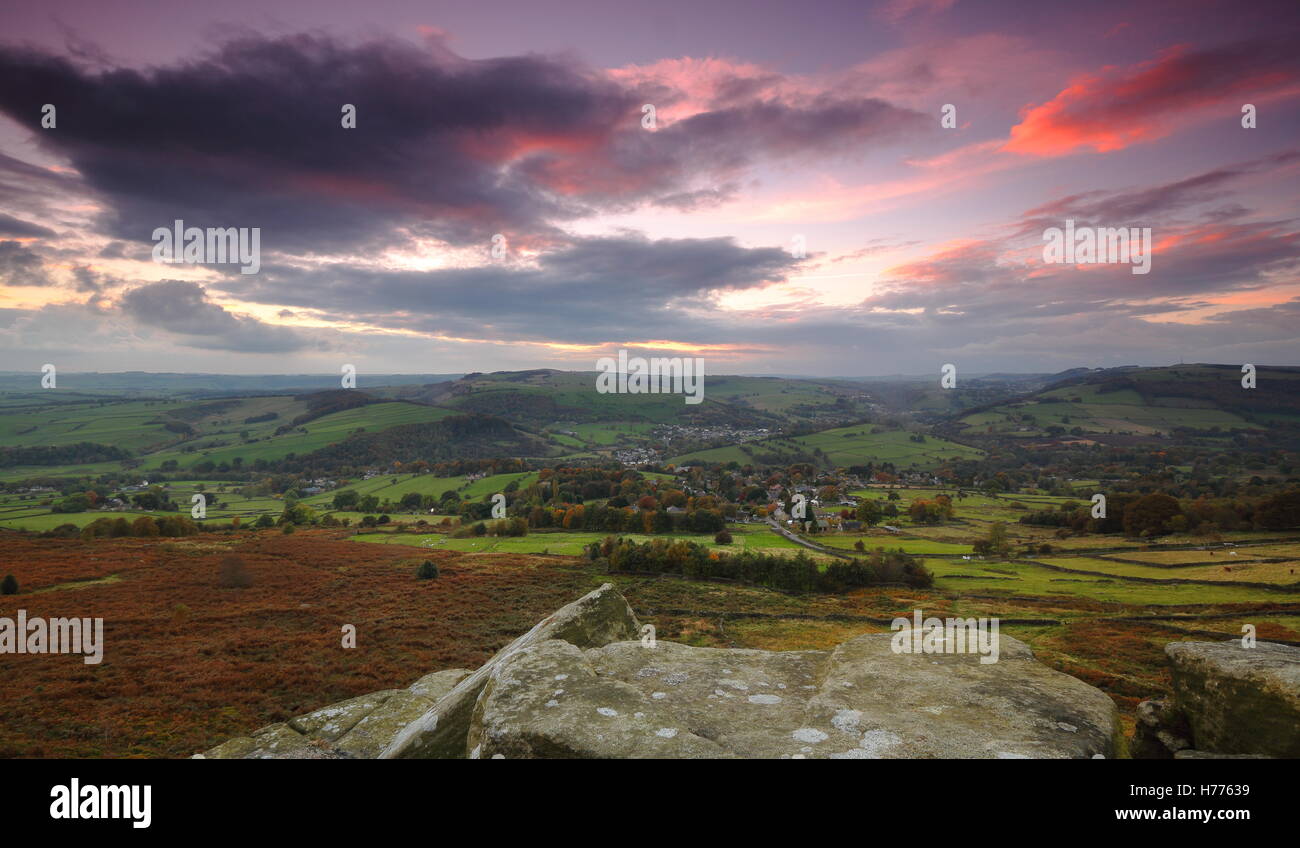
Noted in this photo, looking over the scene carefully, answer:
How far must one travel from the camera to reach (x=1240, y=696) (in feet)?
18.0

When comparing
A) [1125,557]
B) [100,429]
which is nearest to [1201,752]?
[1125,557]

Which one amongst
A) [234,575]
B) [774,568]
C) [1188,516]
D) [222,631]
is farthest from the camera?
[1188,516]

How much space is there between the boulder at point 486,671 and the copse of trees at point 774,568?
135 feet

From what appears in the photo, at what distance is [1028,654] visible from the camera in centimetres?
779

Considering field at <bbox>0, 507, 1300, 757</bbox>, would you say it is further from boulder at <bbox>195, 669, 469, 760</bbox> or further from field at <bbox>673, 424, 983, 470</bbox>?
field at <bbox>673, 424, 983, 470</bbox>

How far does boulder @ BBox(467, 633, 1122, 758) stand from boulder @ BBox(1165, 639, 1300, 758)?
91cm

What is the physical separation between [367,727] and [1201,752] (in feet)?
50.2

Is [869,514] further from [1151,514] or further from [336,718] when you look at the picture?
[336,718]

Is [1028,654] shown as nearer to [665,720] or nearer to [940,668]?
[940,668]

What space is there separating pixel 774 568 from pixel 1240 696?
1808 inches

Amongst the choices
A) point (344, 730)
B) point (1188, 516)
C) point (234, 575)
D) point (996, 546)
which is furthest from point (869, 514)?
point (344, 730)

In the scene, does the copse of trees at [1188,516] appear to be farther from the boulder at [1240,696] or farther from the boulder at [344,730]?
the boulder at [344,730]

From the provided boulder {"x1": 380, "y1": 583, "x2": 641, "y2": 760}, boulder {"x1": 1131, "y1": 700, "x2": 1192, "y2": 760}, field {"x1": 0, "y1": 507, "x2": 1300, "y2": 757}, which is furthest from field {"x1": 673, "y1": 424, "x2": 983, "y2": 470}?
boulder {"x1": 1131, "y1": 700, "x2": 1192, "y2": 760}

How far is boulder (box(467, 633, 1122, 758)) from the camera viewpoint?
510cm
